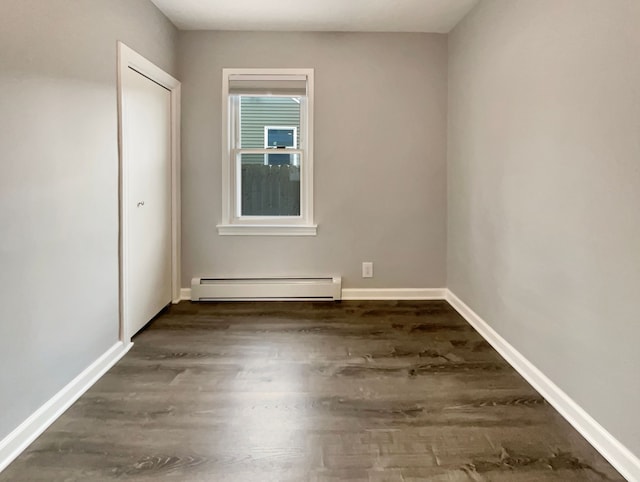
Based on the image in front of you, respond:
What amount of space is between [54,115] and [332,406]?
5.92ft

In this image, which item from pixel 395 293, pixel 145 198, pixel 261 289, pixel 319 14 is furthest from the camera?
pixel 395 293

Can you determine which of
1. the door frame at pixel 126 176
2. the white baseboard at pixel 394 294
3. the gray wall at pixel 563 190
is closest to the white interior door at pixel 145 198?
the door frame at pixel 126 176

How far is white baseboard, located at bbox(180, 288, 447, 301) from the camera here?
3699 millimetres

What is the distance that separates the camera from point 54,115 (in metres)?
1.83

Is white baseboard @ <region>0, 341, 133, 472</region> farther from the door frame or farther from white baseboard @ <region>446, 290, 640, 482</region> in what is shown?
white baseboard @ <region>446, 290, 640, 482</region>

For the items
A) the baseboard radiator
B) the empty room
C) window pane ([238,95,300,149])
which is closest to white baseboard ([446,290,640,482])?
the empty room

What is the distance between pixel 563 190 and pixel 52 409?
2.48 metres

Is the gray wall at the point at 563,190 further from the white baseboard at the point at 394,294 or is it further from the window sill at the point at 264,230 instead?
the window sill at the point at 264,230

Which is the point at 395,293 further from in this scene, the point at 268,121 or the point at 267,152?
the point at 268,121

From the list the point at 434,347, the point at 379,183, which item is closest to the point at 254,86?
the point at 379,183

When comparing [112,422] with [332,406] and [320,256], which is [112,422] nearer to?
[332,406]

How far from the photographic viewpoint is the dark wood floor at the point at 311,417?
1.53m

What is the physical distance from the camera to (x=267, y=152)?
363 centimetres

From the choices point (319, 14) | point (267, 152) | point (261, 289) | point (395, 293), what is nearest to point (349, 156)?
point (267, 152)
